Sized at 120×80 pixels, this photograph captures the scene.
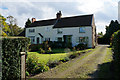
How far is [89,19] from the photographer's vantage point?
2500 centimetres

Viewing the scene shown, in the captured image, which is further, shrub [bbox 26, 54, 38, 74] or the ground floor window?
the ground floor window

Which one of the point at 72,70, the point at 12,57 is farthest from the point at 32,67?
the point at 72,70

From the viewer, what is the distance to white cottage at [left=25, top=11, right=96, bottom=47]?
2375 centimetres

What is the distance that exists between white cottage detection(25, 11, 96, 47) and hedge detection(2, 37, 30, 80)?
20453 mm

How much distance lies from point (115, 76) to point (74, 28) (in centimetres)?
2480

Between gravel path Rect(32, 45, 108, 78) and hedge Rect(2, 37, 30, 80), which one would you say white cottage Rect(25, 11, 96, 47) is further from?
hedge Rect(2, 37, 30, 80)

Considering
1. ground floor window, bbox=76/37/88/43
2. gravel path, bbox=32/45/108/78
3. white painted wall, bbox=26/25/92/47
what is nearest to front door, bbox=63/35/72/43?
white painted wall, bbox=26/25/92/47

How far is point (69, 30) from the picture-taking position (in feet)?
86.0

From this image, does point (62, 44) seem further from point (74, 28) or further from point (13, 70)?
point (13, 70)

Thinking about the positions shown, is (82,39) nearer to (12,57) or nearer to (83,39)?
(83,39)

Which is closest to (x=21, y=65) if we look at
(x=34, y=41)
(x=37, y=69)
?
(x=37, y=69)

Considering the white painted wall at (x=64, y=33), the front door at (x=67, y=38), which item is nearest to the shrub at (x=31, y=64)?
the white painted wall at (x=64, y=33)

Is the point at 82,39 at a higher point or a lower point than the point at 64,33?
lower

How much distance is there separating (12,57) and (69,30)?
22195 millimetres
